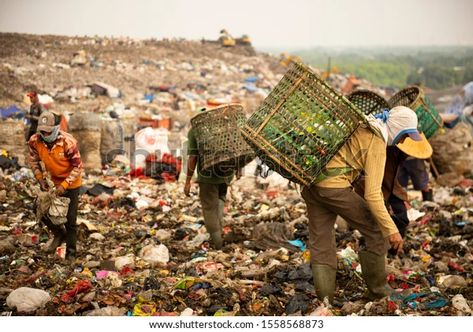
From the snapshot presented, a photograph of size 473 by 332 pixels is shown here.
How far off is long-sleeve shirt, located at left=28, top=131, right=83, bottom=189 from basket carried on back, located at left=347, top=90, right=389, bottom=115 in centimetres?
225

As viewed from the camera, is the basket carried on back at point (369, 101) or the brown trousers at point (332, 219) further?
the basket carried on back at point (369, 101)

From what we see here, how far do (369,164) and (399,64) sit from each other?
20.3m

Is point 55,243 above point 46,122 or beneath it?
beneath

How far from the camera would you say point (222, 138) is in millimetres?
4305

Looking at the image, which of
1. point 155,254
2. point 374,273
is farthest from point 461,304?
point 155,254

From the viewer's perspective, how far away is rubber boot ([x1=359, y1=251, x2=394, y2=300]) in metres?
3.45

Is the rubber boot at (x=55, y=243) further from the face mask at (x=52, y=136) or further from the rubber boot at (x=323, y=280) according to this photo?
the rubber boot at (x=323, y=280)

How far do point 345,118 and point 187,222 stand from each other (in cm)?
315

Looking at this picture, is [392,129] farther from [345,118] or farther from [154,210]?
[154,210]

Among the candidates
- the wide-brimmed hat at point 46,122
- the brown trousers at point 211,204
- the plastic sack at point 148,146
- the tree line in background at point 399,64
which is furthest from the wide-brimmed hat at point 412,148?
the tree line in background at point 399,64

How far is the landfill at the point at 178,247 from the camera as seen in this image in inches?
141

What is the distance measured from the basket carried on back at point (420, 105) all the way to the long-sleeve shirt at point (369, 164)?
6.88 ft

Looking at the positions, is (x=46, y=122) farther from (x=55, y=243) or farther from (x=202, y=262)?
(x=202, y=262)

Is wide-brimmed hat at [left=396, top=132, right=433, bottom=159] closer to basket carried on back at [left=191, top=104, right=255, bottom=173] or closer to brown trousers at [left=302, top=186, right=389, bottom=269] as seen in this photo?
brown trousers at [left=302, top=186, right=389, bottom=269]
